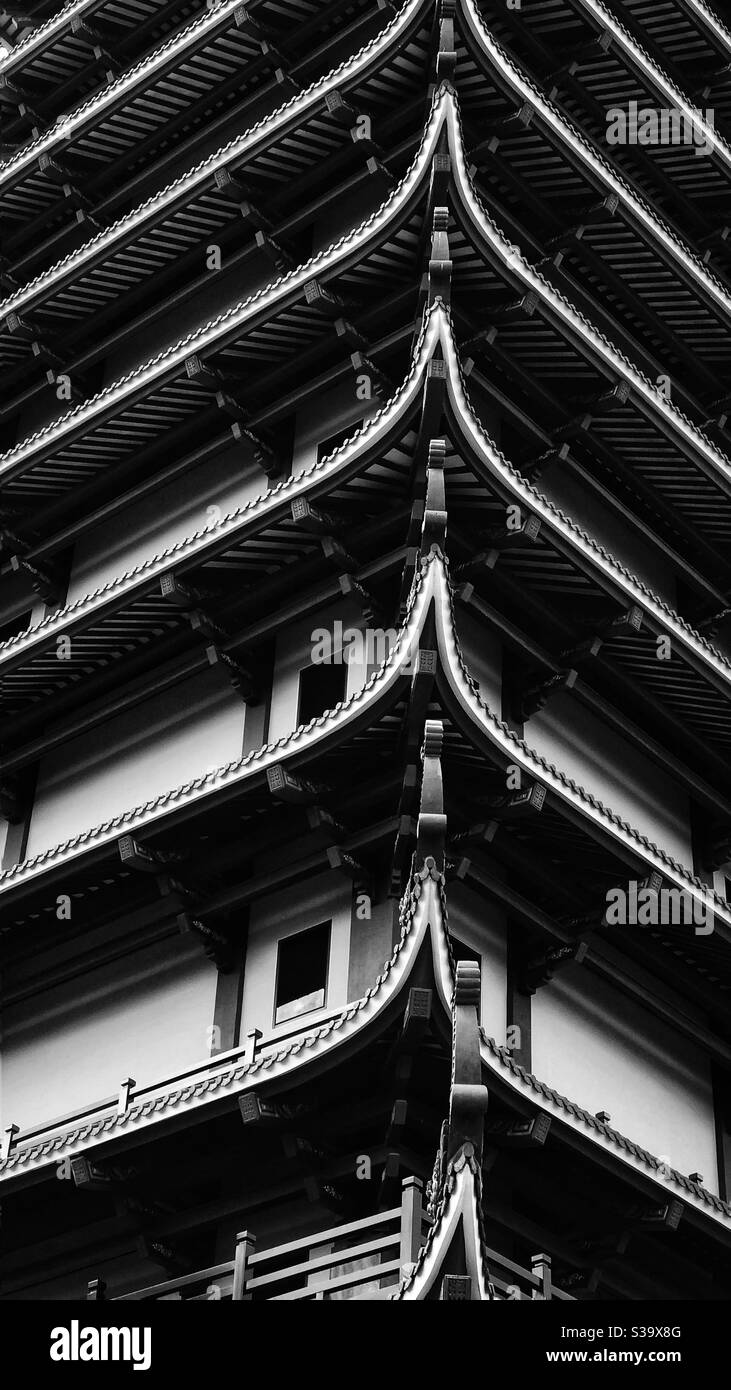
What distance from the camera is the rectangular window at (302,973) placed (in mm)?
20281

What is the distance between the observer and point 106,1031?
22.8m

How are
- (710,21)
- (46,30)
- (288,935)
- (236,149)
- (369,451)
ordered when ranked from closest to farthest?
(288,935)
(369,451)
(236,149)
(710,21)
(46,30)

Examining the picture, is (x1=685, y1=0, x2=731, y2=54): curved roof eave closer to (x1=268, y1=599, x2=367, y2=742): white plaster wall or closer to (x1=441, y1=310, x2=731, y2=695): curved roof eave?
(x1=441, y1=310, x2=731, y2=695): curved roof eave

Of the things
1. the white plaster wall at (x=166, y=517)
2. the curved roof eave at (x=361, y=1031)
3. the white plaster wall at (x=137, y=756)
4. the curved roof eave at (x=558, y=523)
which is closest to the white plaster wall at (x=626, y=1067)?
the curved roof eave at (x=361, y=1031)

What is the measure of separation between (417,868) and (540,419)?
954 centimetres

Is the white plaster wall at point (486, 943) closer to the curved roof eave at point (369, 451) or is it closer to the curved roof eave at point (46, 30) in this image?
the curved roof eave at point (369, 451)

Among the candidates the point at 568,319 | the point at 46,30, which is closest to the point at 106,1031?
the point at 568,319

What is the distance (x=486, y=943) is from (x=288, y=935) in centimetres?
218

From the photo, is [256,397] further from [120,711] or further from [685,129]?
[685,129]

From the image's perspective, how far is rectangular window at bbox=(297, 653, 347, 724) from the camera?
73.7 feet

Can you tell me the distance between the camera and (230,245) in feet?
91.1

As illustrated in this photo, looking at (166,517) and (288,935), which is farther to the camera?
(166,517)

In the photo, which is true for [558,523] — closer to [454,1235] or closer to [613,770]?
[613,770]

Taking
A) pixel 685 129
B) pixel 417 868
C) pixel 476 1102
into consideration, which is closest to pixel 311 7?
pixel 685 129
